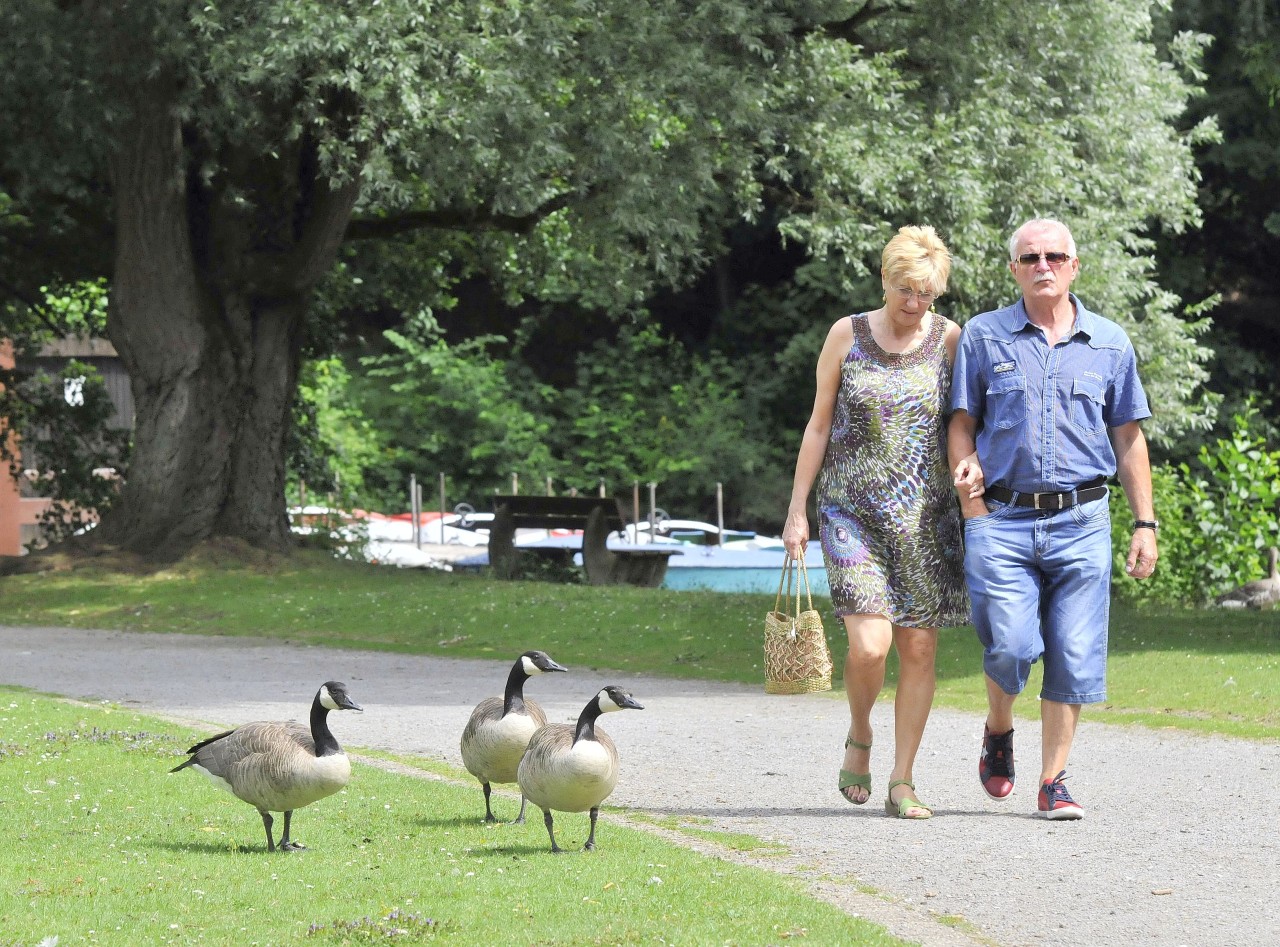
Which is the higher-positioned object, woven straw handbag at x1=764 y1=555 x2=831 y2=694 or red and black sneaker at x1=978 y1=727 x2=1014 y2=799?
woven straw handbag at x1=764 y1=555 x2=831 y2=694

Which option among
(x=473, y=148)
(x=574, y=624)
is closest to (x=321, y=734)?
(x=574, y=624)

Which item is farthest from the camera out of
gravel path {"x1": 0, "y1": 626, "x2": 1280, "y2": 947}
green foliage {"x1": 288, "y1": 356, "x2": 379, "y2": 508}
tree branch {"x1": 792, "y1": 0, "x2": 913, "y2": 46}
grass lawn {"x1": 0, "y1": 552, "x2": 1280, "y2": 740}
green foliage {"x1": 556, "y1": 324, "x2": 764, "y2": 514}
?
green foliage {"x1": 556, "y1": 324, "x2": 764, "y2": 514}

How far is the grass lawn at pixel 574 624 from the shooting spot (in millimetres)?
11523

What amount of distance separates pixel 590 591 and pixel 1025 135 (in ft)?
25.0

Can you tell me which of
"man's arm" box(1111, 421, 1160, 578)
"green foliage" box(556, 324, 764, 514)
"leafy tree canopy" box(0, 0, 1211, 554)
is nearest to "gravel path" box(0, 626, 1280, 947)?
"man's arm" box(1111, 421, 1160, 578)

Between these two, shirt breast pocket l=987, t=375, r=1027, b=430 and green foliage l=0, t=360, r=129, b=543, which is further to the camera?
green foliage l=0, t=360, r=129, b=543

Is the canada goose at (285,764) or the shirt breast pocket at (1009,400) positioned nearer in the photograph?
the canada goose at (285,764)

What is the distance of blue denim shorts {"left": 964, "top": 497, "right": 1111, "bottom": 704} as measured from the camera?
6.95 m

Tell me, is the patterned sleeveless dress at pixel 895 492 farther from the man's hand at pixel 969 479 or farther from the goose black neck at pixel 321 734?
the goose black neck at pixel 321 734

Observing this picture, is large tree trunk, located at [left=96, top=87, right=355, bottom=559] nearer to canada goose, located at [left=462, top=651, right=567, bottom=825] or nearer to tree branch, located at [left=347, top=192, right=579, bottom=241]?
tree branch, located at [left=347, top=192, right=579, bottom=241]

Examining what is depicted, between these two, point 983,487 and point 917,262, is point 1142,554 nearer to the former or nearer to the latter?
point 983,487

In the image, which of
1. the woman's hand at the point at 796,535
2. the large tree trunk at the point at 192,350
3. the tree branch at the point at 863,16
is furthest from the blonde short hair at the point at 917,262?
the large tree trunk at the point at 192,350

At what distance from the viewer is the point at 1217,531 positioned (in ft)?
59.3

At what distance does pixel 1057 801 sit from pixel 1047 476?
1333mm
